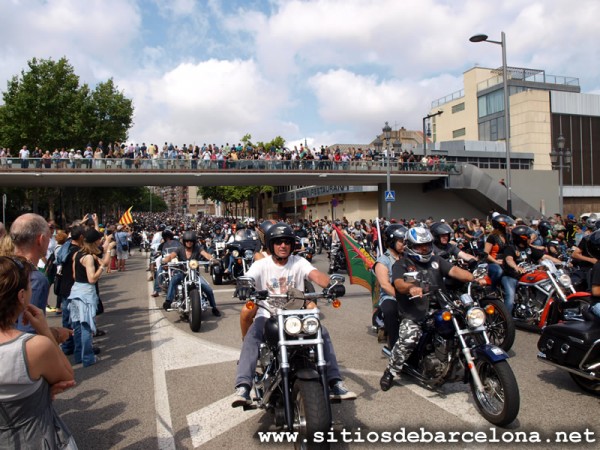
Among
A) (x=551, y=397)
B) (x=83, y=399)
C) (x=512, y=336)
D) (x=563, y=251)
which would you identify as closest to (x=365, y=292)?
(x=563, y=251)

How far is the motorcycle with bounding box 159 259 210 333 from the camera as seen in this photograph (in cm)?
770

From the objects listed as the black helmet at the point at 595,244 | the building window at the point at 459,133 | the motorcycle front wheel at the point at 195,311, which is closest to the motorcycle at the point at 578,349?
the black helmet at the point at 595,244

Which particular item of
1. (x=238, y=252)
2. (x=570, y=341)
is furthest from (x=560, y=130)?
(x=570, y=341)

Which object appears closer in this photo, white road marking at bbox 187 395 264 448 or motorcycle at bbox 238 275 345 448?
motorcycle at bbox 238 275 345 448

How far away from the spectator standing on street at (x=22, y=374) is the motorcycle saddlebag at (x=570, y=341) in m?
4.29

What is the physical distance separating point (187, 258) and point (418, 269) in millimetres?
5238

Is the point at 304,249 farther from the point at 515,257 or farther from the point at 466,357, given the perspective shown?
the point at 466,357

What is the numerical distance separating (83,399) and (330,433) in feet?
9.98

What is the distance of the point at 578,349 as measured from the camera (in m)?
4.46

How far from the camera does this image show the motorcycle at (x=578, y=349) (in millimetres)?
4371

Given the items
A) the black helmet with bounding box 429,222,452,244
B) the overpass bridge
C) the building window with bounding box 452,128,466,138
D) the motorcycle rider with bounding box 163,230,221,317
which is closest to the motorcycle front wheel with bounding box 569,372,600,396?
the black helmet with bounding box 429,222,452,244

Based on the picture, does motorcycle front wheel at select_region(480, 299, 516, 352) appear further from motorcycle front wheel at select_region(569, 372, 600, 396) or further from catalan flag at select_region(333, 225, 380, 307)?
catalan flag at select_region(333, 225, 380, 307)

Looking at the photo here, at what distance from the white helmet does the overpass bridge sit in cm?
2312

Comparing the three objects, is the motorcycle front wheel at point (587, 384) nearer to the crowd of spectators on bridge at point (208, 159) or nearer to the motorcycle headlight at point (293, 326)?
the motorcycle headlight at point (293, 326)
